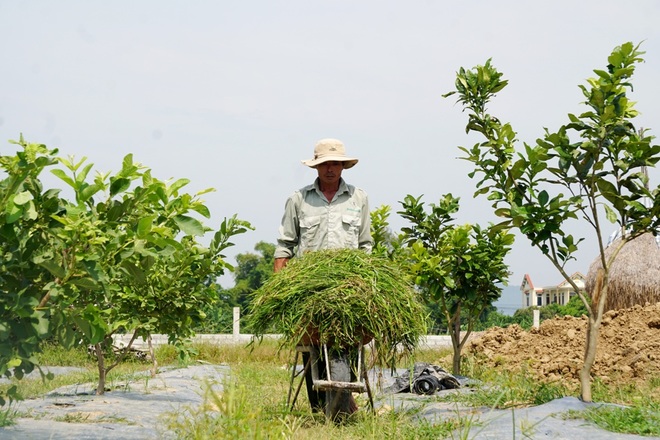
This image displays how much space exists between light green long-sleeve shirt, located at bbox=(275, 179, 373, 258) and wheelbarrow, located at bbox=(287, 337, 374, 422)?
0.86 m

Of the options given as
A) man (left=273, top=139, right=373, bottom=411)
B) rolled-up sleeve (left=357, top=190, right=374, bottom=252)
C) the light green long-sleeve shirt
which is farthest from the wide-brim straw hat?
rolled-up sleeve (left=357, top=190, right=374, bottom=252)

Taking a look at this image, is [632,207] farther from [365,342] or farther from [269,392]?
[269,392]

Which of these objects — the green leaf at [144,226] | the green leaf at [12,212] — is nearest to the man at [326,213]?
the green leaf at [144,226]

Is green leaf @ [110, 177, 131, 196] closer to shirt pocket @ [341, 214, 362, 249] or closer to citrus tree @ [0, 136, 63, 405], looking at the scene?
citrus tree @ [0, 136, 63, 405]

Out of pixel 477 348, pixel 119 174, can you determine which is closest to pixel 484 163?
pixel 119 174

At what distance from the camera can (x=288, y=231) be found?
6543mm

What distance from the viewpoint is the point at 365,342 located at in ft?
19.4

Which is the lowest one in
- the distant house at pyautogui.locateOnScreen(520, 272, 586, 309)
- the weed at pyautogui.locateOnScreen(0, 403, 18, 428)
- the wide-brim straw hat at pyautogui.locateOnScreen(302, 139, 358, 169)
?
the weed at pyautogui.locateOnScreen(0, 403, 18, 428)

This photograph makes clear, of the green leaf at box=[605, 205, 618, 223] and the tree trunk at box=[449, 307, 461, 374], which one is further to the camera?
the tree trunk at box=[449, 307, 461, 374]

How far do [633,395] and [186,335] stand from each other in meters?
4.28

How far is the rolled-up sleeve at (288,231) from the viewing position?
6520 millimetres

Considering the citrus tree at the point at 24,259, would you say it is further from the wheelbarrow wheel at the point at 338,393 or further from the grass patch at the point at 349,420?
the wheelbarrow wheel at the point at 338,393

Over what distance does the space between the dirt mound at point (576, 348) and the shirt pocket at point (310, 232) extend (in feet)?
9.49

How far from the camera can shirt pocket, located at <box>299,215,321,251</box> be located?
6.45 meters
